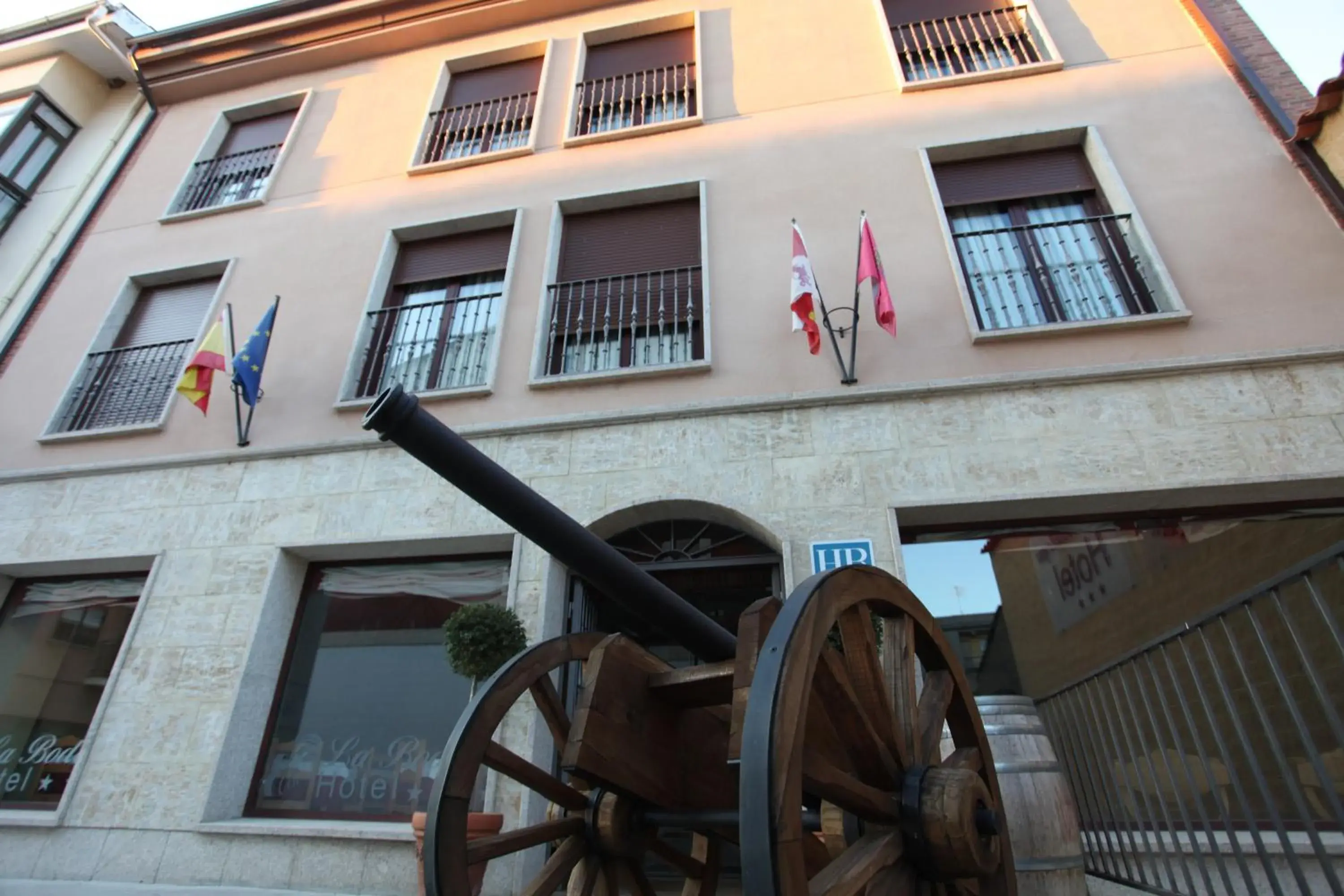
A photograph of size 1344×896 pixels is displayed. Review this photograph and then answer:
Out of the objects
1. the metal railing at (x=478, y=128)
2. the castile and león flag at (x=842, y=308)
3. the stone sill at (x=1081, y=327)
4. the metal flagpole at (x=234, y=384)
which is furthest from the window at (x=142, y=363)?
the stone sill at (x=1081, y=327)

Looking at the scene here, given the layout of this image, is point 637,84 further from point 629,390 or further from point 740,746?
point 740,746

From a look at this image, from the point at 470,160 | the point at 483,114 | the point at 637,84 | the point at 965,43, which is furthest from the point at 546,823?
the point at 965,43

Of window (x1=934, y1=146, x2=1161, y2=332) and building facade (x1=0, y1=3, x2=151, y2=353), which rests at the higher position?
building facade (x1=0, y1=3, x2=151, y2=353)

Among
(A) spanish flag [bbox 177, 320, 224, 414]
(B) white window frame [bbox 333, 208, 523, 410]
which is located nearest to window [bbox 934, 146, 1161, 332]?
(B) white window frame [bbox 333, 208, 523, 410]

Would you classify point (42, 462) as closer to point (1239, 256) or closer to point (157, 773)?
point (157, 773)

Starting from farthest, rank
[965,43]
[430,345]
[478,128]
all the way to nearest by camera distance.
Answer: [478,128] → [965,43] → [430,345]

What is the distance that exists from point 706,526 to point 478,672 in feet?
6.41

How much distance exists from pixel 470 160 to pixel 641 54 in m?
2.66

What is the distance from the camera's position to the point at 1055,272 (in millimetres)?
5805

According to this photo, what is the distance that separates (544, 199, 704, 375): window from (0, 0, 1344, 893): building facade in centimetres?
4

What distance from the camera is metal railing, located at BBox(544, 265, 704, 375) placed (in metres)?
6.05

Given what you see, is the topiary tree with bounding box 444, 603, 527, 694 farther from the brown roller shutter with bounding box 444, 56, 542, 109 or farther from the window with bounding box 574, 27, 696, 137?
the brown roller shutter with bounding box 444, 56, 542, 109

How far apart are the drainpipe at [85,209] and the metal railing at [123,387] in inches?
Result: 44.6

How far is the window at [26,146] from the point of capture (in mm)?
8859
